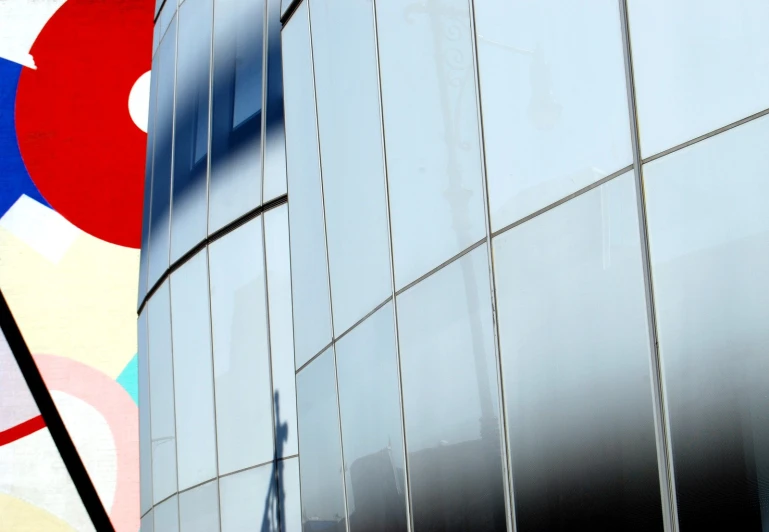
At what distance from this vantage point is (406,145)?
719 centimetres

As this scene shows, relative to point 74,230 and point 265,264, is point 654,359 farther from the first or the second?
point 74,230

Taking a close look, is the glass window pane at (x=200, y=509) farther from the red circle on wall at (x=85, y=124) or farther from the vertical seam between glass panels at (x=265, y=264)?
the red circle on wall at (x=85, y=124)

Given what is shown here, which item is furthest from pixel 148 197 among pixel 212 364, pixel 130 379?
pixel 130 379

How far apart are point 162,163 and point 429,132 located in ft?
29.1

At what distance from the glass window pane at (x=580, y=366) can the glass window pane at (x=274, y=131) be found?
19.5ft

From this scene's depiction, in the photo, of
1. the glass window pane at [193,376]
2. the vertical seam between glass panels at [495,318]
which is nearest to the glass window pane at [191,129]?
the glass window pane at [193,376]

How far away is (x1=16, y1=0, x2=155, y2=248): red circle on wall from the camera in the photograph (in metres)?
32.0

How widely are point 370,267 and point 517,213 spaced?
2206 mm

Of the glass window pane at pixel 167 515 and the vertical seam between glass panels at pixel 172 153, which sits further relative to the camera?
the vertical seam between glass panels at pixel 172 153

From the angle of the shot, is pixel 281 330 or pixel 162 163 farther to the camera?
pixel 162 163

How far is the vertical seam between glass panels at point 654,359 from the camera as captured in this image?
445 cm

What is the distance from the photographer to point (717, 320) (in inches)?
169

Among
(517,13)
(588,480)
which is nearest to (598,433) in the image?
(588,480)

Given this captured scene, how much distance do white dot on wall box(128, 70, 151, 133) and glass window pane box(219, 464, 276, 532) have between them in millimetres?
22997
